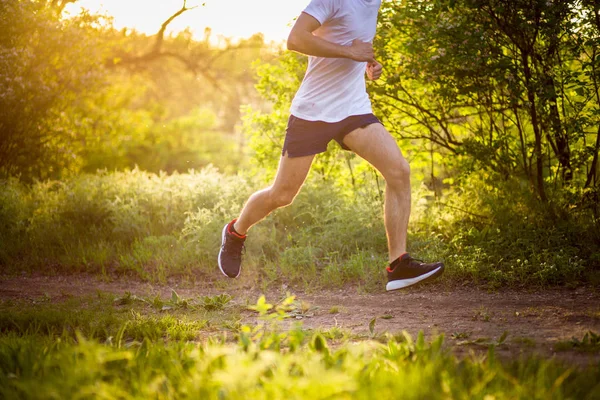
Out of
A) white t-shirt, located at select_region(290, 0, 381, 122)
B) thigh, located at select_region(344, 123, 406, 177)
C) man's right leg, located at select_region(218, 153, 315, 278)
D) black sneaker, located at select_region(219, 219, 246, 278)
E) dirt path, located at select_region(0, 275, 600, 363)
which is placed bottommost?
dirt path, located at select_region(0, 275, 600, 363)

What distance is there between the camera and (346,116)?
397 cm

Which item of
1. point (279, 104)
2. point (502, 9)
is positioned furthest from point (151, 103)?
point (502, 9)

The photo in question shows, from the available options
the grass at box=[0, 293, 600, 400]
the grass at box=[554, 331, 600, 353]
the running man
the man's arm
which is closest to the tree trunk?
the running man

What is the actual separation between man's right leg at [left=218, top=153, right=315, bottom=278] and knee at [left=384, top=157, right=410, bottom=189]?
543 millimetres

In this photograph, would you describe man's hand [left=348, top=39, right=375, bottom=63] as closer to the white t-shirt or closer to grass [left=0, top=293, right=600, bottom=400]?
the white t-shirt

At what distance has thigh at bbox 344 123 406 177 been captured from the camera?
12.7 feet

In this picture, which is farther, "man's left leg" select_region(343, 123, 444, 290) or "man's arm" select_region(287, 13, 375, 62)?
"man's left leg" select_region(343, 123, 444, 290)

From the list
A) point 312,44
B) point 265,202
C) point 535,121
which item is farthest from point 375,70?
point 535,121

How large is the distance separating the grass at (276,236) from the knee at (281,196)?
1.12 metres

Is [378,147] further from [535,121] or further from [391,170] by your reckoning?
[535,121]

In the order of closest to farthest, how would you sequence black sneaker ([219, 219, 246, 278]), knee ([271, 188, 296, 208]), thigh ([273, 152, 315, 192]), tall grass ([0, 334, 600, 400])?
tall grass ([0, 334, 600, 400]) → thigh ([273, 152, 315, 192]) → knee ([271, 188, 296, 208]) → black sneaker ([219, 219, 246, 278])

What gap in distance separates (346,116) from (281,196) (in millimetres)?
743

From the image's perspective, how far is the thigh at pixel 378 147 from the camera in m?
3.88

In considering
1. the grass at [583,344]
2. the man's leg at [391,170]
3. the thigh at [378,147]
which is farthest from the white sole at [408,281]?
the grass at [583,344]
